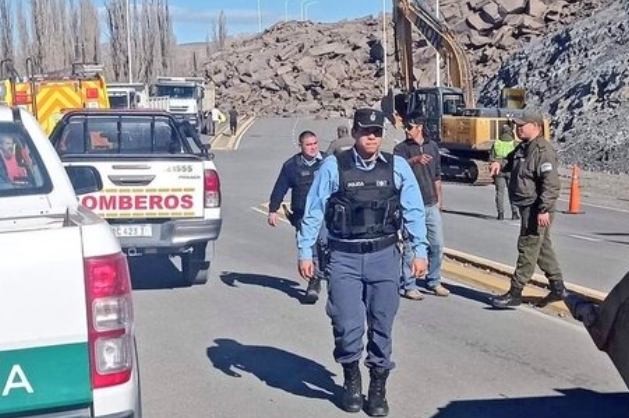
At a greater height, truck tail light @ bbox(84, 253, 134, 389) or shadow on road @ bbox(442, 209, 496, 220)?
truck tail light @ bbox(84, 253, 134, 389)

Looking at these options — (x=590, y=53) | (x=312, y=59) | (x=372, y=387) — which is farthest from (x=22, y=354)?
(x=312, y=59)

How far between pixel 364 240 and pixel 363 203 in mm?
231

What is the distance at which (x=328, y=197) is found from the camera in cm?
723

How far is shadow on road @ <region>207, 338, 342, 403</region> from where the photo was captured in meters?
7.90

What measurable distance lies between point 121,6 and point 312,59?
761 inches

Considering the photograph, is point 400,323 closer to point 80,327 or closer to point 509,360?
point 509,360

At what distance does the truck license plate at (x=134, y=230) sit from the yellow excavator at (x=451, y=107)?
17.7m

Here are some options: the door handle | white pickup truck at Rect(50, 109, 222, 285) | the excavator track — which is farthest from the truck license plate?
the excavator track

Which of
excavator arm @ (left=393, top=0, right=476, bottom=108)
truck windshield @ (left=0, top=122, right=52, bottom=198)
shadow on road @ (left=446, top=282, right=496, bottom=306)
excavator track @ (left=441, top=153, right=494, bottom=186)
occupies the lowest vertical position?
excavator track @ (left=441, top=153, right=494, bottom=186)

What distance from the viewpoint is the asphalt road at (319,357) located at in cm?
743

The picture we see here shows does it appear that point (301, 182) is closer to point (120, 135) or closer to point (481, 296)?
point (481, 296)

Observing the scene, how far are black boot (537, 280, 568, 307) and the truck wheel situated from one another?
3605 millimetres

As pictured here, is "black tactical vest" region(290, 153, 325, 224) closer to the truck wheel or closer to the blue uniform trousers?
the truck wheel

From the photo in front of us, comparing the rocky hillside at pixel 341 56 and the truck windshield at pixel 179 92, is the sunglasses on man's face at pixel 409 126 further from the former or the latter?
the rocky hillside at pixel 341 56
